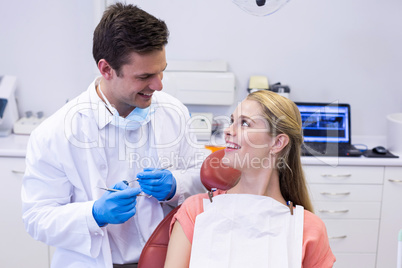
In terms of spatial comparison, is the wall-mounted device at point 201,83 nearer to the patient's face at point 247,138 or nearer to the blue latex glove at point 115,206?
the patient's face at point 247,138

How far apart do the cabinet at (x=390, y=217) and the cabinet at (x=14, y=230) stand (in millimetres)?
2004

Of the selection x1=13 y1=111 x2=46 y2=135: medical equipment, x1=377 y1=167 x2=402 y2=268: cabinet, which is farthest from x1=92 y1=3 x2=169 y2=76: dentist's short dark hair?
x1=377 y1=167 x2=402 y2=268: cabinet

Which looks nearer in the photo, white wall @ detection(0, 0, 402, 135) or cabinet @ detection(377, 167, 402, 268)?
cabinet @ detection(377, 167, 402, 268)

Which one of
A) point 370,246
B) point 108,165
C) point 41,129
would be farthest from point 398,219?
point 41,129

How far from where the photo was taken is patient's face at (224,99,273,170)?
1.48 meters

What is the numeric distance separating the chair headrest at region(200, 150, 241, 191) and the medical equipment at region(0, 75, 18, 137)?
1.75 meters

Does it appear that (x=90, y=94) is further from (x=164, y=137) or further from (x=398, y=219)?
(x=398, y=219)

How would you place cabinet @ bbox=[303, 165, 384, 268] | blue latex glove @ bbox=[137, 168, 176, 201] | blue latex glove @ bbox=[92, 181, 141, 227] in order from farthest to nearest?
cabinet @ bbox=[303, 165, 384, 268]
blue latex glove @ bbox=[137, 168, 176, 201]
blue latex glove @ bbox=[92, 181, 141, 227]

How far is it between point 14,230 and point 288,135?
181 cm

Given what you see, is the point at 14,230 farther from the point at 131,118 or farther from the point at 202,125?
the point at 131,118

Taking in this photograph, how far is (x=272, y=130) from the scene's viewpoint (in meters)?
1.48

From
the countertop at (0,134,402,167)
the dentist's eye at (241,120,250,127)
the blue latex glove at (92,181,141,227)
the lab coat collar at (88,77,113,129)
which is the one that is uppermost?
the lab coat collar at (88,77,113,129)

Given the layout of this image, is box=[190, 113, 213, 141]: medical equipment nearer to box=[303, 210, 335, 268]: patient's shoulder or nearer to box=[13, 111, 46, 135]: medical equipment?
box=[13, 111, 46, 135]: medical equipment

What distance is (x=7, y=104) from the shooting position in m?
2.75
